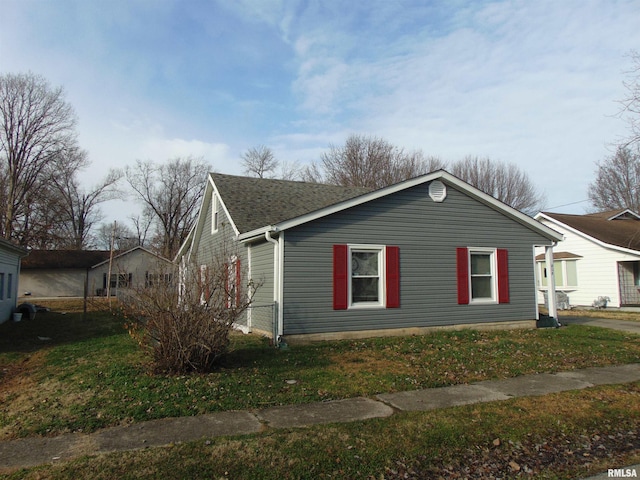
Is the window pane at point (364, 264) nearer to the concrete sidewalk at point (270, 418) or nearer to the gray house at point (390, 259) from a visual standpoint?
the gray house at point (390, 259)

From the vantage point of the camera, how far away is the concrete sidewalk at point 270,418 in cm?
433

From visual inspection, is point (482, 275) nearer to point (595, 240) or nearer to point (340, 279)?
point (340, 279)

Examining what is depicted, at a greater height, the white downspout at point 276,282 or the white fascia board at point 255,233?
the white fascia board at point 255,233

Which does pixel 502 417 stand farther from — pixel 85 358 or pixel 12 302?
pixel 12 302

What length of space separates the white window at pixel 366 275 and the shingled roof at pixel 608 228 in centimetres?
1405

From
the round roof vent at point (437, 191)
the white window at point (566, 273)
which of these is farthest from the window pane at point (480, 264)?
the white window at point (566, 273)

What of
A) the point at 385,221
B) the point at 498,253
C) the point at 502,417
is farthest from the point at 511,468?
the point at 498,253

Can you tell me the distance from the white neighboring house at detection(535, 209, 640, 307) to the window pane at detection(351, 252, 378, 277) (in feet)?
37.2

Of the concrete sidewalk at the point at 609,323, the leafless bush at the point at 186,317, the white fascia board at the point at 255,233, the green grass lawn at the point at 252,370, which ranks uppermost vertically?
the white fascia board at the point at 255,233

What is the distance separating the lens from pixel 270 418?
5258mm

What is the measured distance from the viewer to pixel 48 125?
35531 mm

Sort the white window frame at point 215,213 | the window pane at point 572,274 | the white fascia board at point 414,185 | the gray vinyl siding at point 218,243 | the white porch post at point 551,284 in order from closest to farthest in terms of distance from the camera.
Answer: the white fascia board at point 414,185 → the gray vinyl siding at point 218,243 → the white porch post at point 551,284 → the white window frame at point 215,213 → the window pane at point 572,274

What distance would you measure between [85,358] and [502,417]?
25.6 feet

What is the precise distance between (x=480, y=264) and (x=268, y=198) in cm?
675
